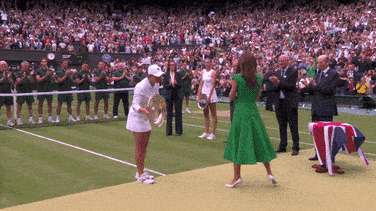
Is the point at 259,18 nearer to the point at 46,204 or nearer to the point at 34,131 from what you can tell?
the point at 34,131

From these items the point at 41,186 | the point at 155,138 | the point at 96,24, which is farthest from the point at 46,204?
the point at 96,24

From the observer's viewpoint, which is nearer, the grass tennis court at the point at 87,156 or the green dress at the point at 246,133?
the green dress at the point at 246,133

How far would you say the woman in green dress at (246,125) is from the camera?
5551 millimetres

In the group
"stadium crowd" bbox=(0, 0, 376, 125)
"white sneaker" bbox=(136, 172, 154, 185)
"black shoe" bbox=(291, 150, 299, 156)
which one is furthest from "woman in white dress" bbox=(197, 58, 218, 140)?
"stadium crowd" bbox=(0, 0, 376, 125)

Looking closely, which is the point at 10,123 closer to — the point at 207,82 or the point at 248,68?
the point at 207,82

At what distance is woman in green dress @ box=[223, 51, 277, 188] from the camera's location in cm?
555

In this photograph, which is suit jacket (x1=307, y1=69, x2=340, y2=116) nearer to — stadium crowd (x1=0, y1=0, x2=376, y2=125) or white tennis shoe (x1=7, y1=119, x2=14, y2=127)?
stadium crowd (x1=0, y1=0, x2=376, y2=125)

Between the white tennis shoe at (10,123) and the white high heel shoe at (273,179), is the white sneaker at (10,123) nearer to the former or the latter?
the white tennis shoe at (10,123)

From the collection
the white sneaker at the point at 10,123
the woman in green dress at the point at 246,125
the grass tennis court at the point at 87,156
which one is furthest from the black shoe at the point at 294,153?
the white sneaker at the point at 10,123

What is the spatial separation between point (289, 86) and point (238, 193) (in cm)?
310

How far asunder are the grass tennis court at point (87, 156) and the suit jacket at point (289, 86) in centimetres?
116

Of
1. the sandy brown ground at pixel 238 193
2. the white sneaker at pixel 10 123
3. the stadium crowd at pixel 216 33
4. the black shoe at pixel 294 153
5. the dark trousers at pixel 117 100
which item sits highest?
the stadium crowd at pixel 216 33

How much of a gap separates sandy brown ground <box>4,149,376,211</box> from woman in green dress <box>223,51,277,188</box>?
0.47 meters

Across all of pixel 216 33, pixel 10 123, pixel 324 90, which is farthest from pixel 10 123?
pixel 216 33
